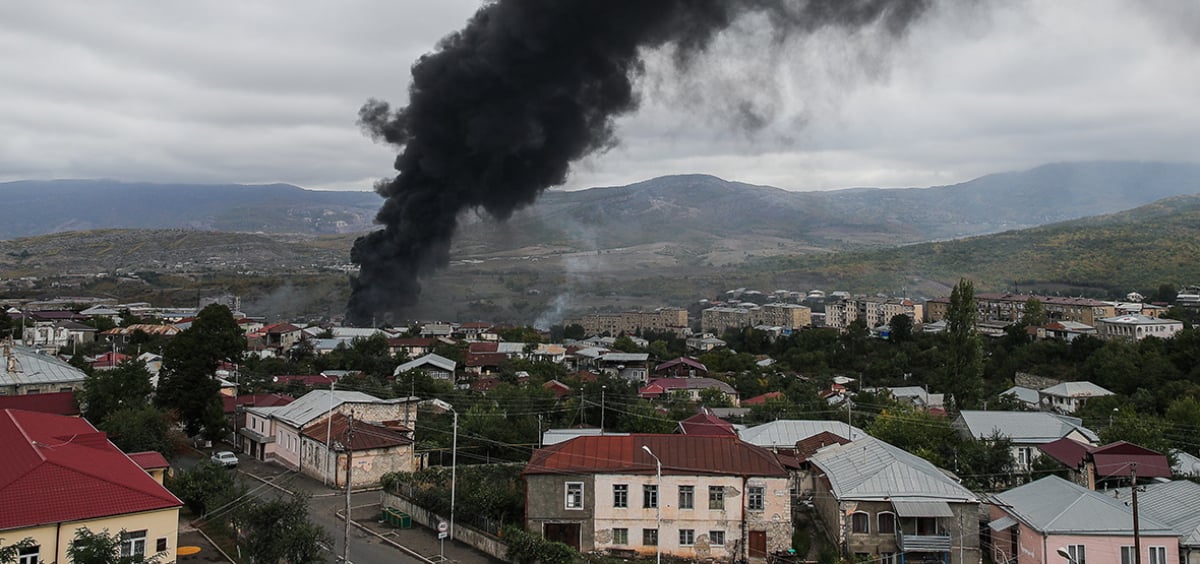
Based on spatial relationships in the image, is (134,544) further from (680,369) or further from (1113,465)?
(680,369)

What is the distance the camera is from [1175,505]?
1964 centimetres

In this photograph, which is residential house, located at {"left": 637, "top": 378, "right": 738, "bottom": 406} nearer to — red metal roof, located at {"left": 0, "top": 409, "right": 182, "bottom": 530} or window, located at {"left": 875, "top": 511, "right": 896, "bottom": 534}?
window, located at {"left": 875, "top": 511, "right": 896, "bottom": 534}

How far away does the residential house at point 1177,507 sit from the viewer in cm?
1770

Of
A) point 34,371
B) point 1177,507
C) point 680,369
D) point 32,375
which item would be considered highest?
point 34,371

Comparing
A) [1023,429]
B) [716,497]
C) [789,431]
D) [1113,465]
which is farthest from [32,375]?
[1023,429]

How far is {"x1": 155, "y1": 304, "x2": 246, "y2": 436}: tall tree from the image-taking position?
1171 inches

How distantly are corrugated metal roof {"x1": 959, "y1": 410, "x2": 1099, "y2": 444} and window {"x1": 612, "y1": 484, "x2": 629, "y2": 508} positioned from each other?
1666 centimetres

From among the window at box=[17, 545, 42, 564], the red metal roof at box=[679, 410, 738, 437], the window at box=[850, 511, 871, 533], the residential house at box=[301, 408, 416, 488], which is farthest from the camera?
the red metal roof at box=[679, 410, 738, 437]

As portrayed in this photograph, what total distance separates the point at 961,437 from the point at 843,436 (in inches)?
225

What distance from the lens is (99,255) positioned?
170 metres

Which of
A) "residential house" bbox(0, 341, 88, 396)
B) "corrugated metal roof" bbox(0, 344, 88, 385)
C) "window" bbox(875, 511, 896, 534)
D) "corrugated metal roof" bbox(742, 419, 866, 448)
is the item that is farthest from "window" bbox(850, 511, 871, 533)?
"corrugated metal roof" bbox(0, 344, 88, 385)

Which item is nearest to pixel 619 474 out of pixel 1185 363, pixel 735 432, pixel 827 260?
pixel 735 432

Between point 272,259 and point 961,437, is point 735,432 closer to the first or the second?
point 961,437

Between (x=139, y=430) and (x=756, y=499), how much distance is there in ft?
55.0
